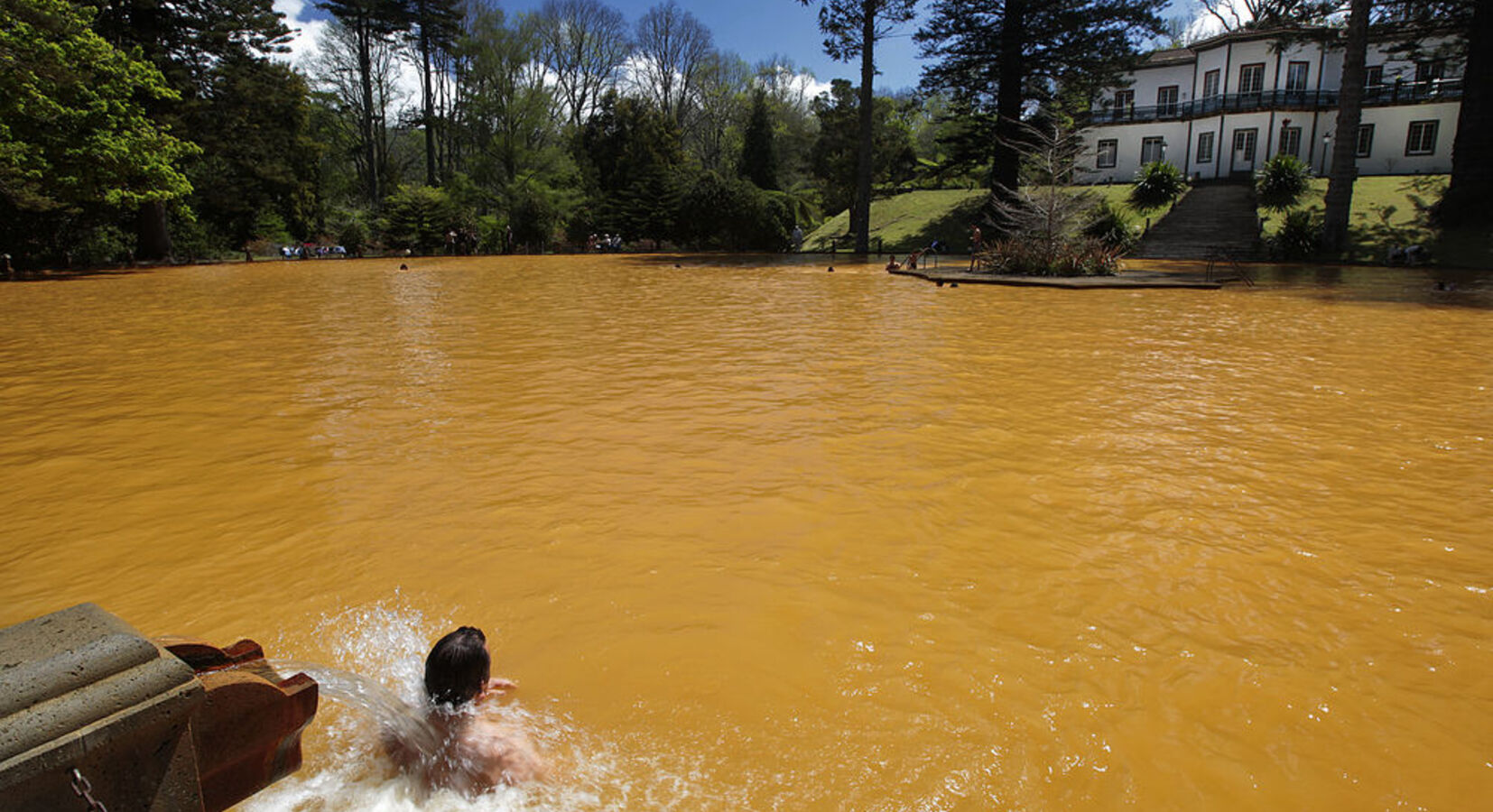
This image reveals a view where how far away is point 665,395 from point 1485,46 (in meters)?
32.5

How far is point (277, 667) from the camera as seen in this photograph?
2891 millimetres

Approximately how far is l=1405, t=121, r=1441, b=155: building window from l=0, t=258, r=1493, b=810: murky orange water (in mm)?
40972

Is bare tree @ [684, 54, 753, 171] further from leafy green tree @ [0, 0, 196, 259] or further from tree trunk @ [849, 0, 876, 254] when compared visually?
leafy green tree @ [0, 0, 196, 259]

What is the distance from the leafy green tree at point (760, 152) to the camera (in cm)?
4581

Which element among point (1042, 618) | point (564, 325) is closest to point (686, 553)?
point (1042, 618)

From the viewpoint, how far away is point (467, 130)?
55812mm

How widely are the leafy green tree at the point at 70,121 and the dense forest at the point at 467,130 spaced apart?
76 millimetres

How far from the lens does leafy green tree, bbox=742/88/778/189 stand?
45812 mm

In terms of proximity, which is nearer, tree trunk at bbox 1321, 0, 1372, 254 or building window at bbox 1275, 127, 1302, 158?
tree trunk at bbox 1321, 0, 1372, 254

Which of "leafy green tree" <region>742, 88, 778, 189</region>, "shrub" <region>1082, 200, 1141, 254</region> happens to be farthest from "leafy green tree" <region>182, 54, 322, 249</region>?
"shrub" <region>1082, 200, 1141, 254</region>

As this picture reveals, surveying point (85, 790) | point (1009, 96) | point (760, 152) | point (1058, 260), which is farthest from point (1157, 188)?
point (85, 790)

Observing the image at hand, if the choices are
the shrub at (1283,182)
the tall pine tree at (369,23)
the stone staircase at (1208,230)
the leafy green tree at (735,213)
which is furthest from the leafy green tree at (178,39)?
the shrub at (1283,182)

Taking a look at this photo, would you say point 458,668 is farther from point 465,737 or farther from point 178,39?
point 178,39

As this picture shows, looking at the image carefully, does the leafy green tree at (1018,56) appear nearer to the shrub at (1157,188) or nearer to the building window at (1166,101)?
the shrub at (1157,188)
